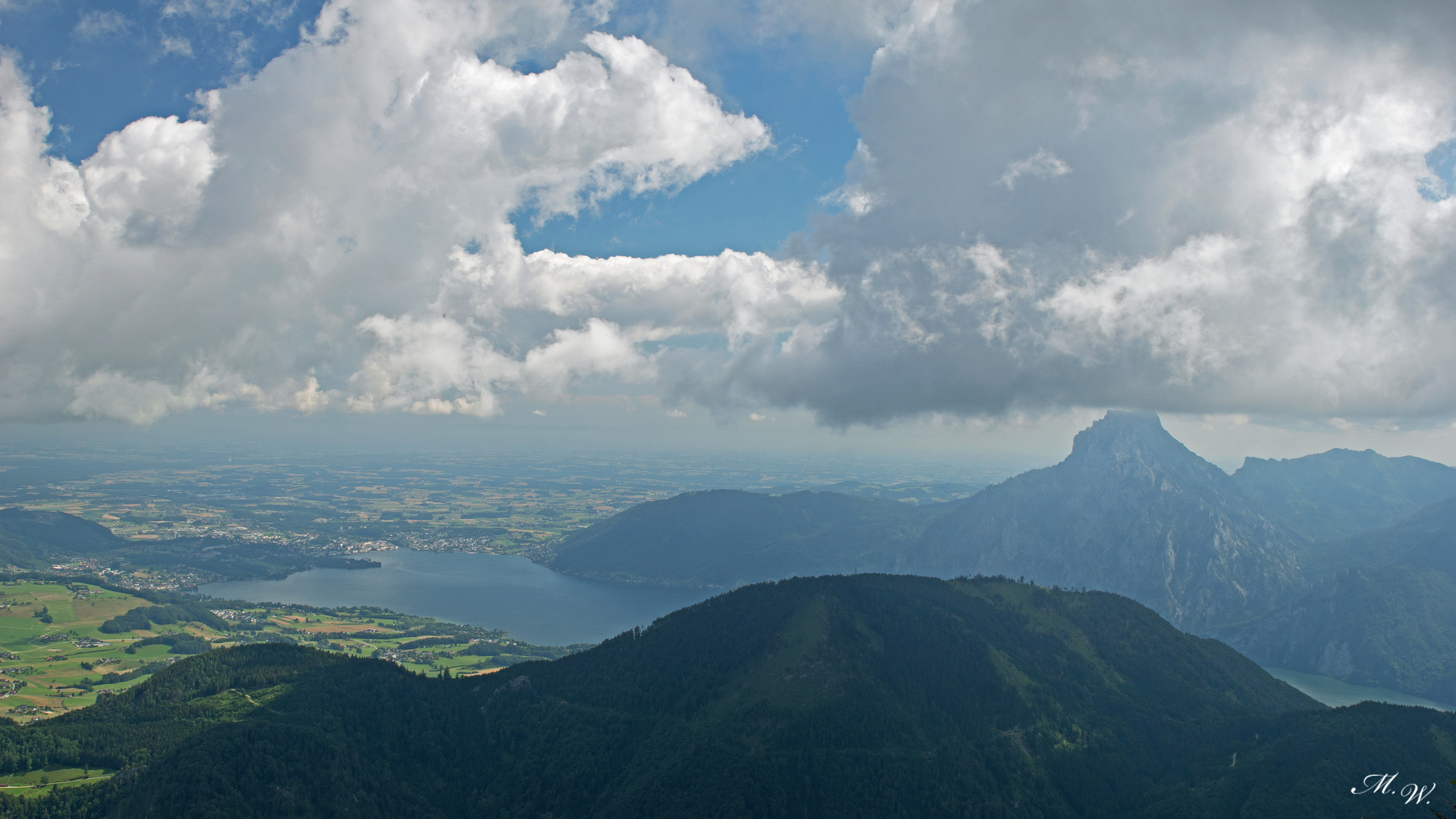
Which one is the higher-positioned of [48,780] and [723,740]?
[723,740]

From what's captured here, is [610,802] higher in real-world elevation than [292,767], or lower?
lower

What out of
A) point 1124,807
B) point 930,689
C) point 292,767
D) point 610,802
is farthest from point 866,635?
point 292,767

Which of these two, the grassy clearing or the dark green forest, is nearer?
the grassy clearing

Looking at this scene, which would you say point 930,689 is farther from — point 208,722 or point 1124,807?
point 208,722

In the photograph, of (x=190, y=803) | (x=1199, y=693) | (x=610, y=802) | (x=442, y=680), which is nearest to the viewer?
(x=190, y=803)

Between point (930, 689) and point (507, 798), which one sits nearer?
point (507, 798)

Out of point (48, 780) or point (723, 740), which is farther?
point (723, 740)

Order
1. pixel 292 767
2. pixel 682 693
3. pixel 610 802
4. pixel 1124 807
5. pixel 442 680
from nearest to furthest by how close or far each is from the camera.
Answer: pixel 292 767, pixel 610 802, pixel 1124 807, pixel 682 693, pixel 442 680

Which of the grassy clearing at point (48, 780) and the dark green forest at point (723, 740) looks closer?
the grassy clearing at point (48, 780)
